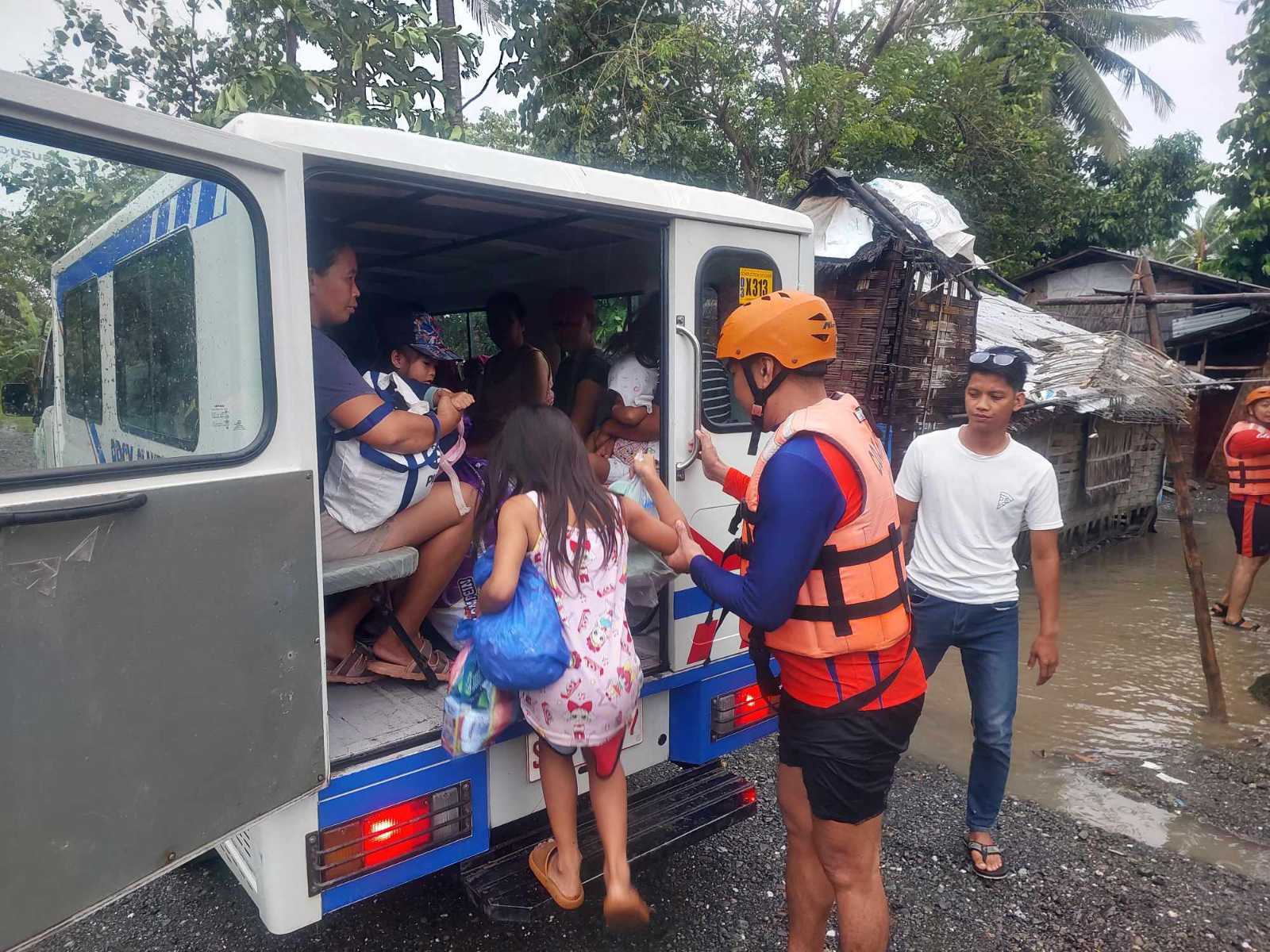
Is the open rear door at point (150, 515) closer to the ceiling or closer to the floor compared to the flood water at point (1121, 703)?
closer to the ceiling

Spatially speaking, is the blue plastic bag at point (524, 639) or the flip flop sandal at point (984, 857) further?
the flip flop sandal at point (984, 857)

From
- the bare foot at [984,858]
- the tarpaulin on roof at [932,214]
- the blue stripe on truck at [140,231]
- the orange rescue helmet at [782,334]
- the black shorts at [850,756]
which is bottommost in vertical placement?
the bare foot at [984,858]

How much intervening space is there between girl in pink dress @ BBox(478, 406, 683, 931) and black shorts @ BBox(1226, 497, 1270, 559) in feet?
21.9

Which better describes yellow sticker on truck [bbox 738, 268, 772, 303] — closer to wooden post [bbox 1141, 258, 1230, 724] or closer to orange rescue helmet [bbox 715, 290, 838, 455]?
orange rescue helmet [bbox 715, 290, 838, 455]

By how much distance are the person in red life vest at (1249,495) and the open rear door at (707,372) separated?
5757mm

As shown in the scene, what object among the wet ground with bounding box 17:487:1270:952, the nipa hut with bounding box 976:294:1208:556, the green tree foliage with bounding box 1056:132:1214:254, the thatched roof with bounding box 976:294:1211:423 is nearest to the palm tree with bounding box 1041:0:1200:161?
the green tree foliage with bounding box 1056:132:1214:254

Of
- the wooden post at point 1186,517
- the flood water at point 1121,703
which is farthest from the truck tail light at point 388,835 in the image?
the wooden post at point 1186,517

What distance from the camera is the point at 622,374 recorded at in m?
3.46

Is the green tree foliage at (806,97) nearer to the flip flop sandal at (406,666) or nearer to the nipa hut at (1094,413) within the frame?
the nipa hut at (1094,413)

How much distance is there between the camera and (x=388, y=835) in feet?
7.24

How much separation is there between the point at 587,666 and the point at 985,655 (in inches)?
68.4

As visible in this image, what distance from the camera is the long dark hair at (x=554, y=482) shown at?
2355 millimetres

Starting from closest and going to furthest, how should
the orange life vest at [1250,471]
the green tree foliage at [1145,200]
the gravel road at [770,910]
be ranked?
the gravel road at [770,910]
the orange life vest at [1250,471]
the green tree foliage at [1145,200]

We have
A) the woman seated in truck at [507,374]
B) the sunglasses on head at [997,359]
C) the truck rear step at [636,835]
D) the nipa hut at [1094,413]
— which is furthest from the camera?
the nipa hut at [1094,413]
